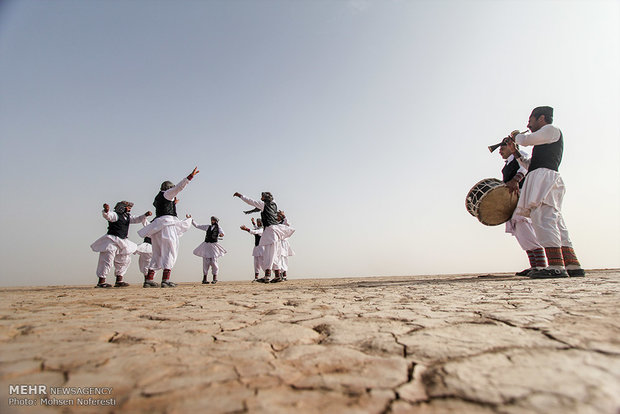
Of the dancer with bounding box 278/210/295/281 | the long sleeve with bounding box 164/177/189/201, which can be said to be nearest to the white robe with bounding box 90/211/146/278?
the long sleeve with bounding box 164/177/189/201

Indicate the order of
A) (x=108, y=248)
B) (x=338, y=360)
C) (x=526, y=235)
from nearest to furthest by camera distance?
(x=338, y=360) → (x=526, y=235) → (x=108, y=248)

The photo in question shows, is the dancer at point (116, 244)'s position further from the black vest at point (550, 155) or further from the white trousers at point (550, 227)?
the black vest at point (550, 155)

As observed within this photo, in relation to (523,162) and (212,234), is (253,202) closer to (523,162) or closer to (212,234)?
(212,234)

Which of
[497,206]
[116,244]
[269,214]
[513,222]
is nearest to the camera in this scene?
[497,206]

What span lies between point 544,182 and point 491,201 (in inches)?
34.5

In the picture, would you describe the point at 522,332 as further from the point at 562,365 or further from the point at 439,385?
the point at 439,385

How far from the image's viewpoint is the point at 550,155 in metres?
4.30

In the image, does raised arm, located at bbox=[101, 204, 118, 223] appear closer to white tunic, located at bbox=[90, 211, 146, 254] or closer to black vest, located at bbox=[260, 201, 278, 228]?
white tunic, located at bbox=[90, 211, 146, 254]

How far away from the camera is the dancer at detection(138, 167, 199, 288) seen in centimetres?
546

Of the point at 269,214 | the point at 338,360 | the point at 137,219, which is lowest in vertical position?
the point at 338,360

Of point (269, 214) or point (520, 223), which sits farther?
point (269, 214)

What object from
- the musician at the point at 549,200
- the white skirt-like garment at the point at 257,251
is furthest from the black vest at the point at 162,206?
the musician at the point at 549,200

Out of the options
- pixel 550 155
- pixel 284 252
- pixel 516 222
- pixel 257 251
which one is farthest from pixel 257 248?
pixel 550 155

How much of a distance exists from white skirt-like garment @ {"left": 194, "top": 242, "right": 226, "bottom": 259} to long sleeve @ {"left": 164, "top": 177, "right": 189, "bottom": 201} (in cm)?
383
